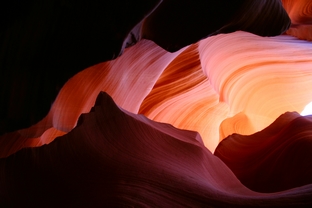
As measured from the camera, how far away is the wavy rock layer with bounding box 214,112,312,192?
1.05 m

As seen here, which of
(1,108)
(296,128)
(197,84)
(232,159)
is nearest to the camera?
(1,108)

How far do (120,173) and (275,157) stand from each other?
55cm

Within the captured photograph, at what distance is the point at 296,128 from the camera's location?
1.18m

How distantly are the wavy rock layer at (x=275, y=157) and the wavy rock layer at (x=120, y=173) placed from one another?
0.15 metres

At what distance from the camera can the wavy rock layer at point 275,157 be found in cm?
105

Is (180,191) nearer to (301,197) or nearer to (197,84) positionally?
(301,197)

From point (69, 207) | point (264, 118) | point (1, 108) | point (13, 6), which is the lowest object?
point (264, 118)

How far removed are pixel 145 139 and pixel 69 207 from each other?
268 millimetres

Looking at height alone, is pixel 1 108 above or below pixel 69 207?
above

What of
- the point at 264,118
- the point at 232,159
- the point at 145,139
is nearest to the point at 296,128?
the point at 232,159

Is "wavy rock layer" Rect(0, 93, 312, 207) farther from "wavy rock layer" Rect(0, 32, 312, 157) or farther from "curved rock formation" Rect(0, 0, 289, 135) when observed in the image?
"wavy rock layer" Rect(0, 32, 312, 157)

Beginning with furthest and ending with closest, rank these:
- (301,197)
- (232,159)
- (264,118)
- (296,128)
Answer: (264,118), (232,159), (296,128), (301,197)

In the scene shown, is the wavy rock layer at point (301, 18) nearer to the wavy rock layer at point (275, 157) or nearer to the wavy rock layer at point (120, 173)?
the wavy rock layer at point (275, 157)

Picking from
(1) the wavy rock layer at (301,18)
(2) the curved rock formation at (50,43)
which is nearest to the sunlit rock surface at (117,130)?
(2) the curved rock formation at (50,43)
